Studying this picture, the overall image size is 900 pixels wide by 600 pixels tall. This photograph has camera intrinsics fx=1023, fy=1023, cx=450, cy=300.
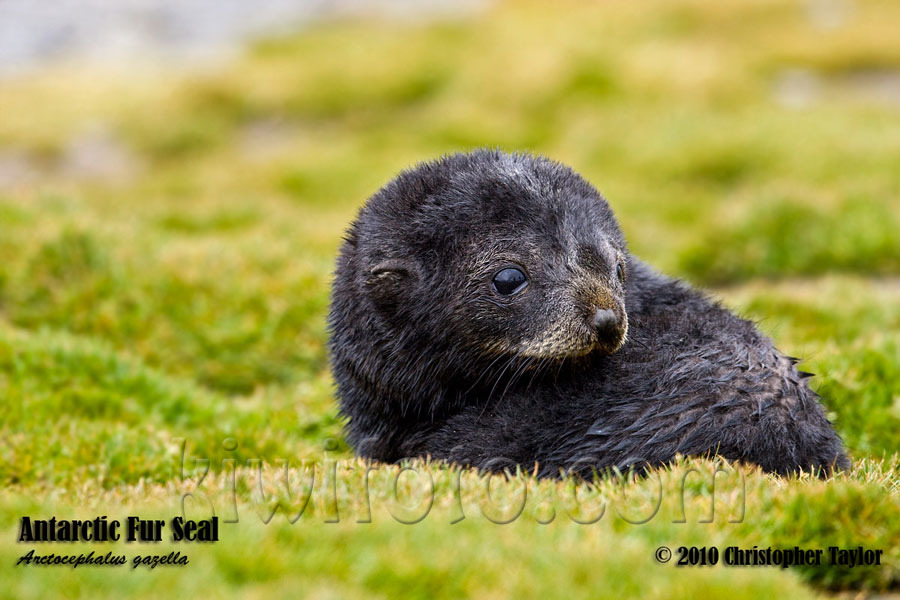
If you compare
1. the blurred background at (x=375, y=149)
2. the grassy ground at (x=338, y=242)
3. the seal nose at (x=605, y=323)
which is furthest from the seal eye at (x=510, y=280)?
the blurred background at (x=375, y=149)

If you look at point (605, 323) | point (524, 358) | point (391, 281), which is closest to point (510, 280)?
point (524, 358)

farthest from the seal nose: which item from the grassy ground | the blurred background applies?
the blurred background

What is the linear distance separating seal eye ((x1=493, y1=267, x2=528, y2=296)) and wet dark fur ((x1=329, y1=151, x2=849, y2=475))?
0.28 feet

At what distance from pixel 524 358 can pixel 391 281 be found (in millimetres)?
1092

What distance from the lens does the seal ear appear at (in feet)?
23.4

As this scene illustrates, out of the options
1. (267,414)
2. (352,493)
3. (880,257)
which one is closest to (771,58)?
(880,257)

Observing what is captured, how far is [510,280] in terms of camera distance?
687cm

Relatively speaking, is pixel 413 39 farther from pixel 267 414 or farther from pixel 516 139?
pixel 267 414

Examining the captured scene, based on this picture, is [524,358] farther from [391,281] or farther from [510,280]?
[391,281]

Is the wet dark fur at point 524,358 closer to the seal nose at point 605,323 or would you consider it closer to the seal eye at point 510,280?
the seal eye at point 510,280

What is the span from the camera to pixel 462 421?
6957 millimetres

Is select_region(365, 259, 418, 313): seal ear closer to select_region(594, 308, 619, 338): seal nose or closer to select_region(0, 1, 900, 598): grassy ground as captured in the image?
select_region(0, 1, 900, 598): grassy ground

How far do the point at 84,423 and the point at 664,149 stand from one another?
1809cm

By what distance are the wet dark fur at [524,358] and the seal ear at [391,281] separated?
0.01 meters
